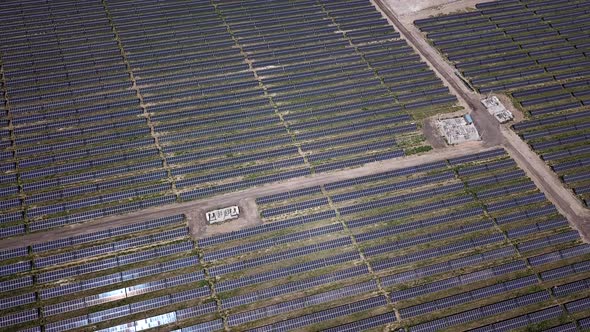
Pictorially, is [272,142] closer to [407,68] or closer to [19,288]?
[407,68]

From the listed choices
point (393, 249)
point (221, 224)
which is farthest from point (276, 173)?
point (393, 249)

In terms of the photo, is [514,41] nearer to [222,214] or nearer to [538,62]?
[538,62]

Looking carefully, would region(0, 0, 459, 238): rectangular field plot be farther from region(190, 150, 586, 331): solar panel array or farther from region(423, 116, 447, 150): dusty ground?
region(190, 150, 586, 331): solar panel array

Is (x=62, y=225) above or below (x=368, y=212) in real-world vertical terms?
above

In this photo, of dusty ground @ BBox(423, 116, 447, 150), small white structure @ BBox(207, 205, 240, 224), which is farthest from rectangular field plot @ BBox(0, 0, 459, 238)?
small white structure @ BBox(207, 205, 240, 224)

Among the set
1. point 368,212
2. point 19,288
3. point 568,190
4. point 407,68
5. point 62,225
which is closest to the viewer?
point 19,288

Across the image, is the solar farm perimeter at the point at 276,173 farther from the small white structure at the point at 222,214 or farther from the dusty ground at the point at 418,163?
the small white structure at the point at 222,214

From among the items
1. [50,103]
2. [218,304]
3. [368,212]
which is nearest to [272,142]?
[368,212]
